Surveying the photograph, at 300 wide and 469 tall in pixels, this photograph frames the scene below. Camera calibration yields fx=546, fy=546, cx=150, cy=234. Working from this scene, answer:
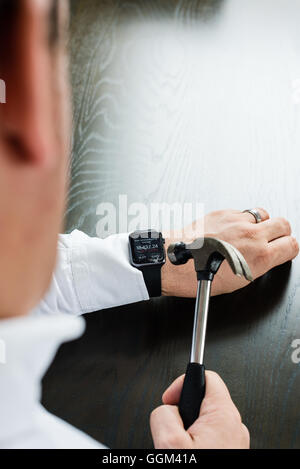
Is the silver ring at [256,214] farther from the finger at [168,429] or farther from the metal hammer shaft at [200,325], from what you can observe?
the finger at [168,429]

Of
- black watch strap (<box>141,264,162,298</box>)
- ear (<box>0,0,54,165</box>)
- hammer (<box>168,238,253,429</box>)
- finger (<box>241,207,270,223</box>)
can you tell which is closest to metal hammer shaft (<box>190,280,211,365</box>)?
hammer (<box>168,238,253,429</box>)

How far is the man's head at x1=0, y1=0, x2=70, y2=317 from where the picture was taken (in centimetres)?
17

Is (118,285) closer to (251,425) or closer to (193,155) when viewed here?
(251,425)

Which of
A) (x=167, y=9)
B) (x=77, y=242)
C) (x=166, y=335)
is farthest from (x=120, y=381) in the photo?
(x=167, y=9)

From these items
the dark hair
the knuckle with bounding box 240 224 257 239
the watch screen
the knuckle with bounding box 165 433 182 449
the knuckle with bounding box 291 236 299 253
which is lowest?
the knuckle with bounding box 165 433 182 449

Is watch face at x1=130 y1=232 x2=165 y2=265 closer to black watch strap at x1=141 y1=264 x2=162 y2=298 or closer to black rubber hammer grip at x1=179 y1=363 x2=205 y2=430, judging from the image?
black watch strap at x1=141 y1=264 x2=162 y2=298

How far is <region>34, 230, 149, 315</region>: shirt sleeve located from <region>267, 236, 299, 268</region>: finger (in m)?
0.19

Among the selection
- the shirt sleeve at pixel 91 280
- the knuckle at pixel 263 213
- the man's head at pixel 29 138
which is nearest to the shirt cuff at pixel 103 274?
the shirt sleeve at pixel 91 280

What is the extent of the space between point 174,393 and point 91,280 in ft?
0.82

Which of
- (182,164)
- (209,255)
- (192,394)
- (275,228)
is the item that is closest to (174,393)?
(192,394)

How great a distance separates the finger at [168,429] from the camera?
0.50m

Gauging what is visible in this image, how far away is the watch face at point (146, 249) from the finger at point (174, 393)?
250 mm

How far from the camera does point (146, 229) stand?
0.86m

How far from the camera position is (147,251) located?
0.80 metres
